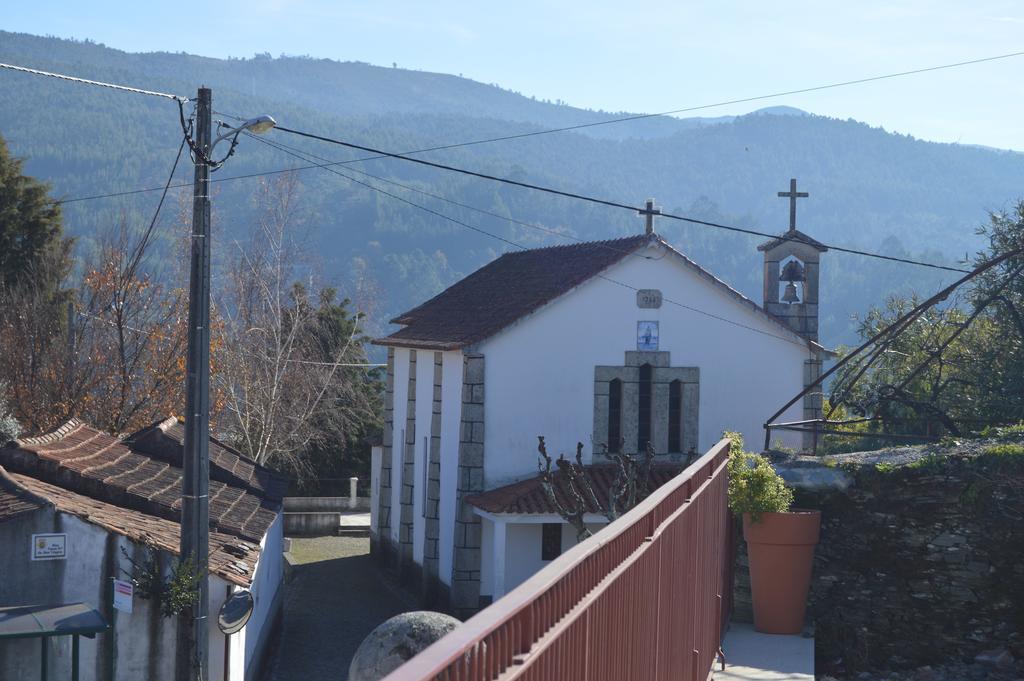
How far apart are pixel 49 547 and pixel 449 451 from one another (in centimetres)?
1087

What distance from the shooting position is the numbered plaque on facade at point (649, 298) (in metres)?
22.6

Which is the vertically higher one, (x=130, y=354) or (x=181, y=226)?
(x=181, y=226)

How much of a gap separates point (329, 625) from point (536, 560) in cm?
437

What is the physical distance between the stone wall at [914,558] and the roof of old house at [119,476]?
25.2 ft

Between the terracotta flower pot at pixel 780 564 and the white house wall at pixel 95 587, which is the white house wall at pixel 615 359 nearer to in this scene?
the white house wall at pixel 95 587

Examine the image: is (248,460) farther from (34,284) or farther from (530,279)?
(34,284)

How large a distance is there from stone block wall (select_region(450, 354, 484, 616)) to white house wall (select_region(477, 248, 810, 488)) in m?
0.21

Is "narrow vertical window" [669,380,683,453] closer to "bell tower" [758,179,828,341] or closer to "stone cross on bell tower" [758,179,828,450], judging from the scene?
"stone cross on bell tower" [758,179,828,450]

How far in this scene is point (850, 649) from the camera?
1105cm

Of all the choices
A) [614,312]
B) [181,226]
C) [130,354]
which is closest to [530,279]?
[614,312]

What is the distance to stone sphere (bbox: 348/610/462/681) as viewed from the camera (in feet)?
35.4

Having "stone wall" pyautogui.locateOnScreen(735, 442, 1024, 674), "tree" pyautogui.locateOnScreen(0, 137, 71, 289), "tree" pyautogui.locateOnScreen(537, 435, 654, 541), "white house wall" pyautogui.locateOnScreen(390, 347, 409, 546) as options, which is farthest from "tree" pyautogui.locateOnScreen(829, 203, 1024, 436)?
"tree" pyautogui.locateOnScreen(0, 137, 71, 289)

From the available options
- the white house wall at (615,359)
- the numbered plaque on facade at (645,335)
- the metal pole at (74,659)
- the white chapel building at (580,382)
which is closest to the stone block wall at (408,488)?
the white chapel building at (580,382)

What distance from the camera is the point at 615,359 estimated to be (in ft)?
73.8
